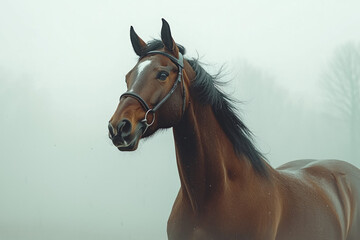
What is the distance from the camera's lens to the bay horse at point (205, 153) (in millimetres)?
2951

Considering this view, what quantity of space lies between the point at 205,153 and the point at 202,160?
52 millimetres

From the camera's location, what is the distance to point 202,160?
3.16 meters

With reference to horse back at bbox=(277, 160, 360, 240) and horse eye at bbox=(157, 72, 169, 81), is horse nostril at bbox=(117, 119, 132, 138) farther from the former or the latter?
horse back at bbox=(277, 160, 360, 240)

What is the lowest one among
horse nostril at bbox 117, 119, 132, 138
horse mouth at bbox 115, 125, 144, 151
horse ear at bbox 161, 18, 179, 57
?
horse mouth at bbox 115, 125, 144, 151

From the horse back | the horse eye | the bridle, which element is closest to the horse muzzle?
the bridle

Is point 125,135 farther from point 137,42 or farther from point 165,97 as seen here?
point 137,42

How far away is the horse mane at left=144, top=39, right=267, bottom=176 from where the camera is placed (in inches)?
129

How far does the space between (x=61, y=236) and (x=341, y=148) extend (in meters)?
19.2

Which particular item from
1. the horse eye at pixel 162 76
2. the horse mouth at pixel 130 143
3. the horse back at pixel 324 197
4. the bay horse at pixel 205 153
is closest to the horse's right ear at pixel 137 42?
the bay horse at pixel 205 153

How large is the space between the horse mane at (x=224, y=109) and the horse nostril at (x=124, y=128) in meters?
0.68

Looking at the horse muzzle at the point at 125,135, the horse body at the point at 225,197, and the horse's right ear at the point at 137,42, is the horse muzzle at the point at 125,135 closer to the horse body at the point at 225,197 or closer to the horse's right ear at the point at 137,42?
the horse body at the point at 225,197

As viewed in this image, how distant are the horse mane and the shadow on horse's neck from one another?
0.26ft

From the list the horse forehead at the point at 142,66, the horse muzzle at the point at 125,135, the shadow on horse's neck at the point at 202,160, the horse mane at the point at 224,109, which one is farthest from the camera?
the horse mane at the point at 224,109

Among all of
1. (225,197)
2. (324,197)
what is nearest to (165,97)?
(225,197)
